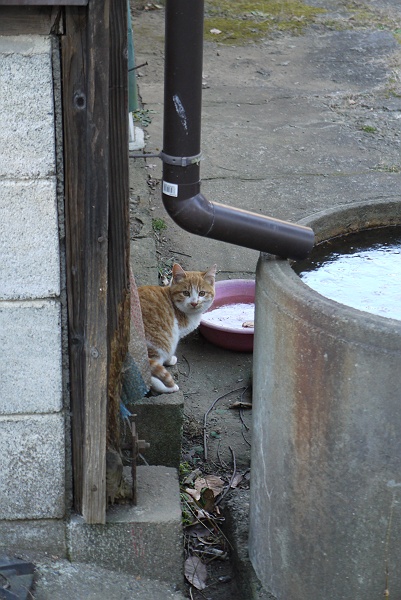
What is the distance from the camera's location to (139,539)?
2914 mm

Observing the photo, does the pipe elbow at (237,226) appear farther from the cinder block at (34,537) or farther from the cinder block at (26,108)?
the cinder block at (34,537)

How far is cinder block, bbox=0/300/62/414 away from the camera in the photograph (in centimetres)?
259

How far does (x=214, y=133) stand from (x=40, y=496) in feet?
16.4

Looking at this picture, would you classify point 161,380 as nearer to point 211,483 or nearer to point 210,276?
point 211,483

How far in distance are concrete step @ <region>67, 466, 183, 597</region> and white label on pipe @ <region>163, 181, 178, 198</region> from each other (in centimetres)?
107

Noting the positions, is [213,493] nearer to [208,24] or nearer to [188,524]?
[188,524]

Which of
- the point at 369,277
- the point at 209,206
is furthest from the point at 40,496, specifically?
the point at 369,277

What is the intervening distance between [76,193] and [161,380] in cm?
136

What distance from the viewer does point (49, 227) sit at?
2.49 m

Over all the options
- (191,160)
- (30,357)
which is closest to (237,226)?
(191,160)

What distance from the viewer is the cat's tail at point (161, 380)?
11.8ft

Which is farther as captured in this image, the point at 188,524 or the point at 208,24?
the point at 208,24

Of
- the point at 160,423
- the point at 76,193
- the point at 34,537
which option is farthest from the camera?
the point at 160,423

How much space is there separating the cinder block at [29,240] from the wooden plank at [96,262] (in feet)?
0.34
